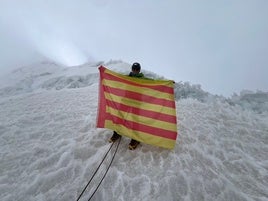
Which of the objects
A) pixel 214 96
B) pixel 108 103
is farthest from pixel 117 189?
pixel 214 96

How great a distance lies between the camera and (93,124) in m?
7.30

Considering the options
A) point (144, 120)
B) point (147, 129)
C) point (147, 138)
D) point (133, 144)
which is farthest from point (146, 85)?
point (133, 144)

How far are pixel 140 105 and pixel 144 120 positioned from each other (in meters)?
0.35

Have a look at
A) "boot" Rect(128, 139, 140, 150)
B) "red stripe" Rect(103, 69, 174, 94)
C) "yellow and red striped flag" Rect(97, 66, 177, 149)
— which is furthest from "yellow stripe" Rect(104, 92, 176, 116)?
"boot" Rect(128, 139, 140, 150)

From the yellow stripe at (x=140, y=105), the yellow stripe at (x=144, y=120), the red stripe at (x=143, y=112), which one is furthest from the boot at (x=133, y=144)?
the yellow stripe at (x=140, y=105)

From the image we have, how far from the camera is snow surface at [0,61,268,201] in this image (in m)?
4.95

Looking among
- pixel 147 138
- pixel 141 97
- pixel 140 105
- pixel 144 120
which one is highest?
Result: pixel 141 97

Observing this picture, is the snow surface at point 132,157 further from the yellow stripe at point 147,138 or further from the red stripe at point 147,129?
the red stripe at point 147,129

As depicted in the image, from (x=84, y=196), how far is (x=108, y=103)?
2.13 meters

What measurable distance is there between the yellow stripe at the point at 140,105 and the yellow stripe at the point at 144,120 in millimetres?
215

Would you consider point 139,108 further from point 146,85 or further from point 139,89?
point 146,85

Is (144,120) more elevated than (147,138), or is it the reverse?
(144,120)

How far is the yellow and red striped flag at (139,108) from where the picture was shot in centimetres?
573

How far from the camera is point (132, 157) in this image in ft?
19.2
